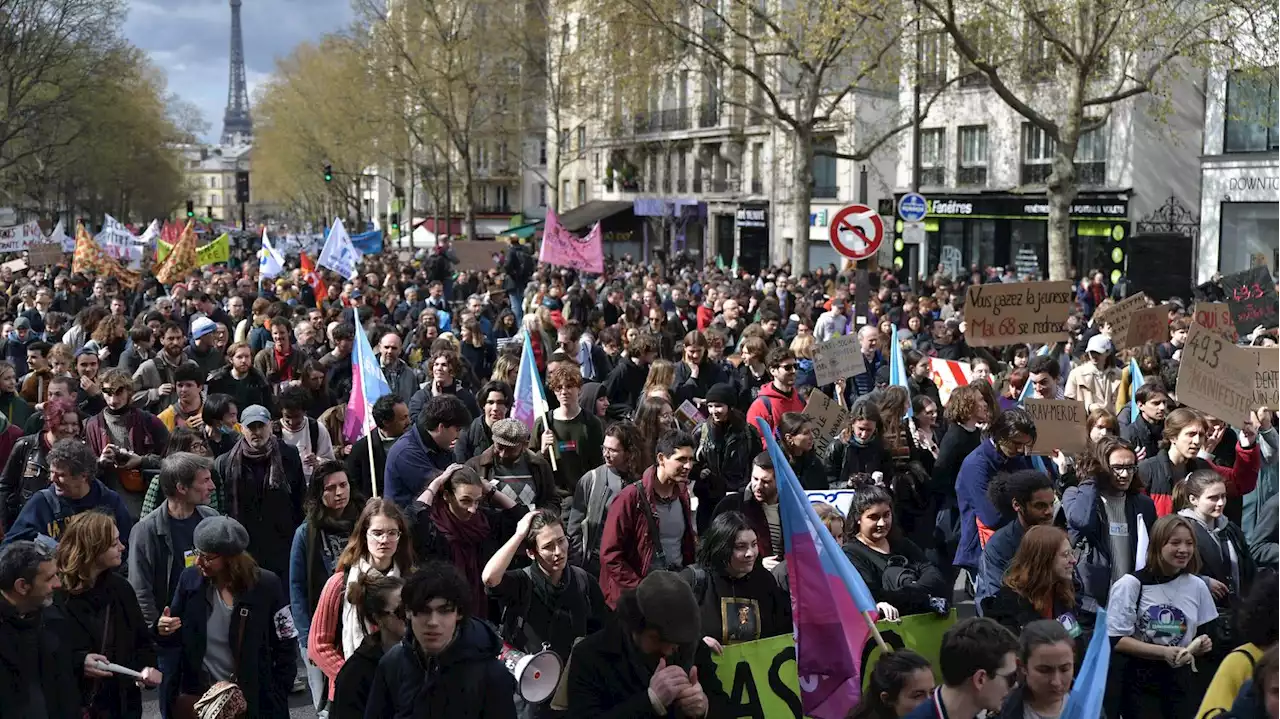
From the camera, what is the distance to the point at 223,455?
7.39 metres

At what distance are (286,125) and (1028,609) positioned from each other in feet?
247

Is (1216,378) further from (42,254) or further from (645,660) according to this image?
(42,254)

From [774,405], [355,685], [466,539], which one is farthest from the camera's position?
[774,405]

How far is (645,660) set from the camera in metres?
4.32

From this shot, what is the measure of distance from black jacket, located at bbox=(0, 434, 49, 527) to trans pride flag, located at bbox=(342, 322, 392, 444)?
2.01m

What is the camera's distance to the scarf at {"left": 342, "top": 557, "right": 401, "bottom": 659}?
Answer: 17.0 feet

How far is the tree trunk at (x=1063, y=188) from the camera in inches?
872

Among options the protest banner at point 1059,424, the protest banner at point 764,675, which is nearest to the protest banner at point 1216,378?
the protest banner at point 1059,424

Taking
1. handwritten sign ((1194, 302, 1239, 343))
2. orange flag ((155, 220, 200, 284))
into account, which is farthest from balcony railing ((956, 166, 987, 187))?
handwritten sign ((1194, 302, 1239, 343))

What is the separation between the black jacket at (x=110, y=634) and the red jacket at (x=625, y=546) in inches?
71.3

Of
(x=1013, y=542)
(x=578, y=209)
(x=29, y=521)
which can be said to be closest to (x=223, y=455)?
(x=29, y=521)

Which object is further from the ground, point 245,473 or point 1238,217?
point 1238,217

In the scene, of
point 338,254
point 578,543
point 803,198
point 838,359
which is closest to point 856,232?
point 838,359

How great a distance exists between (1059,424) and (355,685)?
486 centimetres
